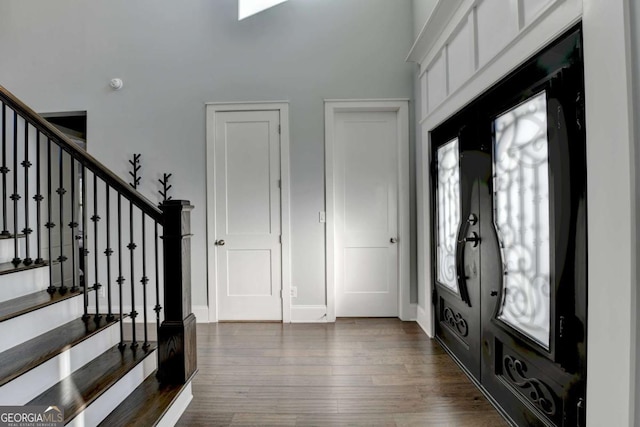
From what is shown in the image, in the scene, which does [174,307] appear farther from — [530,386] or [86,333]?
[530,386]

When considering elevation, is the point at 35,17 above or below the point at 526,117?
above

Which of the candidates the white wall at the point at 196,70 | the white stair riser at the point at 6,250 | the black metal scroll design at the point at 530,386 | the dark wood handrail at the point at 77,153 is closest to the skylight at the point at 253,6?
the white wall at the point at 196,70

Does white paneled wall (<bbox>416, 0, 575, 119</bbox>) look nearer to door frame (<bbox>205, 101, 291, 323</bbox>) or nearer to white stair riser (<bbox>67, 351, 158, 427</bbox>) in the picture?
door frame (<bbox>205, 101, 291, 323</bbox>)

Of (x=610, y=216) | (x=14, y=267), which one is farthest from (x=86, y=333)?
(x=610, y=216)

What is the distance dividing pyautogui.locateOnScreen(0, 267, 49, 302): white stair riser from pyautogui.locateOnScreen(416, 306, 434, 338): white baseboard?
294cm

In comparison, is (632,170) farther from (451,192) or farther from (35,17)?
(35,17)

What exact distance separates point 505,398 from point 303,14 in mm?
3663

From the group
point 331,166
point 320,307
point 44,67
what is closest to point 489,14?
point 331,166

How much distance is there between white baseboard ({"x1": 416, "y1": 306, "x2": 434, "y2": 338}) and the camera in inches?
113

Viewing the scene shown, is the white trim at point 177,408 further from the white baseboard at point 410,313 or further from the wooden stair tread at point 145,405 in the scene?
the white baseboard at point 410,313

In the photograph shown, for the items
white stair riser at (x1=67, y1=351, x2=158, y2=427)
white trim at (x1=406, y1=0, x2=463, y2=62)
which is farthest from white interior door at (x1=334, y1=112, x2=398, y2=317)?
white stair riser at (x1=67, y1=351, x2=158, y2=427)

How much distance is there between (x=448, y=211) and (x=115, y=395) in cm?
247

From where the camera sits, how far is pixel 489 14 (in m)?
1.78

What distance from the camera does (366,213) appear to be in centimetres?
339
